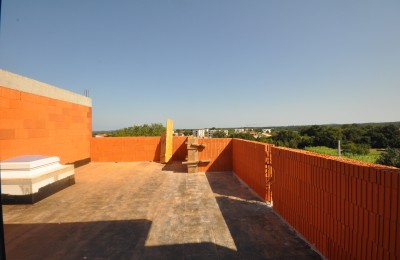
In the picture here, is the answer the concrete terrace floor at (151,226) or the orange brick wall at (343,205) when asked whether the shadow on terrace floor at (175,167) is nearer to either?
the concrete terrace floor at (151,226)

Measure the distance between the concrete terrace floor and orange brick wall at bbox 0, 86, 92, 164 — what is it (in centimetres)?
298

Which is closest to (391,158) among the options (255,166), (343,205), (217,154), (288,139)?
(288,139)

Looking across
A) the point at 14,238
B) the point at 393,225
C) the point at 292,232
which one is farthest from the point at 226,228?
the point at 14,238

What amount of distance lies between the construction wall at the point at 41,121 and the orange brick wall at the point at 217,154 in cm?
722

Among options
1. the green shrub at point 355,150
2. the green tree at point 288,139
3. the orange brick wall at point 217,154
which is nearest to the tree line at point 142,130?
the orange brick wall at point 217,154

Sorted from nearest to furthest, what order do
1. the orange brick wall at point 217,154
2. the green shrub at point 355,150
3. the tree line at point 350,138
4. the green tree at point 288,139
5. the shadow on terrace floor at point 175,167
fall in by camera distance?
1. the orange brick wall at point 217,154
2. the shadow on terrace floor at point 175,167
3. the green shrub at point 355,150
4. the tree line at point 350,138
5. the green tree at point 288,139

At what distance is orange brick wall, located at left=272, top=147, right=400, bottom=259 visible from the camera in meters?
2.61

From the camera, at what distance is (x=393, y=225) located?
8.32 ft

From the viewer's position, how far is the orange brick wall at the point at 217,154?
11.5 m

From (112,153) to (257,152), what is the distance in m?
10.4

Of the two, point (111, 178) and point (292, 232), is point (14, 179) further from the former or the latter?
point (292, 232)

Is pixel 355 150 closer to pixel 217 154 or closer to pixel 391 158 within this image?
pixel 391 158

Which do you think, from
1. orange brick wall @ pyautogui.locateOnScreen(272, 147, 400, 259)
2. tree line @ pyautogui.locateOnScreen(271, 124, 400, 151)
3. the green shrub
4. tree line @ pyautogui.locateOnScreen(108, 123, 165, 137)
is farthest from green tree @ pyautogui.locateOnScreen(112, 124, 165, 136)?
the green shrub

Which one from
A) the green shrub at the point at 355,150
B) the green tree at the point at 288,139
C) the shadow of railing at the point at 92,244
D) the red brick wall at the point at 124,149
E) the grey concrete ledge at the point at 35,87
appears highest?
the grey concrete ledge at the point at 35,87
